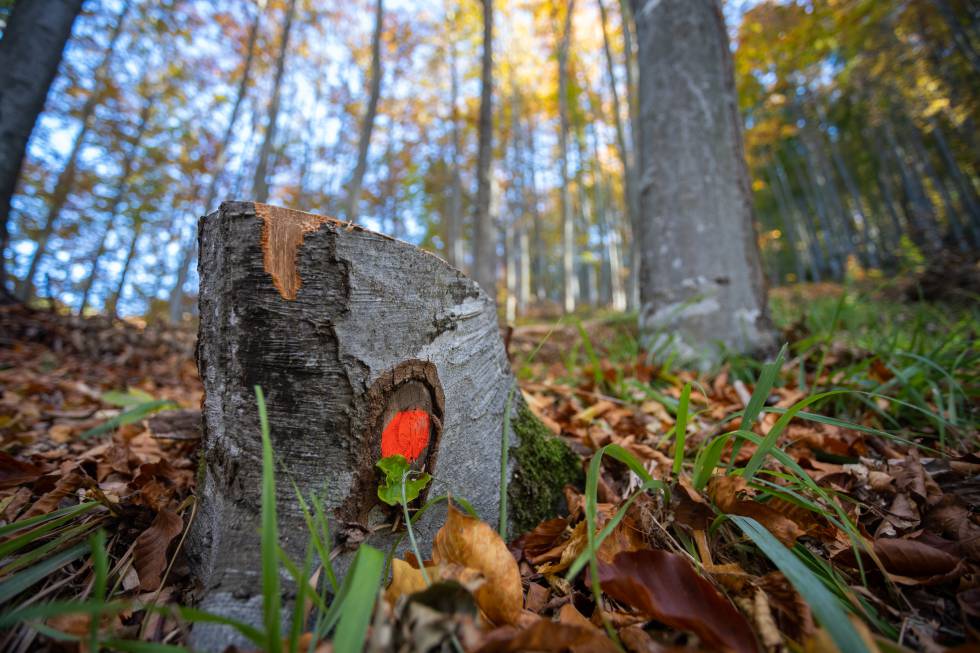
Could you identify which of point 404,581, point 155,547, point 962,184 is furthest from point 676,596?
point 962,184

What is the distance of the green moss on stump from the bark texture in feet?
15.4

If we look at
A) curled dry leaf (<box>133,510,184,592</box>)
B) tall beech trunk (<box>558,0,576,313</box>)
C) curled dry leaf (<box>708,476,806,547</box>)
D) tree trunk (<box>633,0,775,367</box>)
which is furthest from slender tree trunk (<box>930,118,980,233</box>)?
curled dry leaf (<box>133,510,184,592</box>)

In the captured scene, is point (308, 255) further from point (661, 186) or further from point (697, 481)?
point (661, 186)

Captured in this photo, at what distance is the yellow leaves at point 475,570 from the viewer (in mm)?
675

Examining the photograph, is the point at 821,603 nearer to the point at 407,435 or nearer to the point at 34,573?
the point at 407,435

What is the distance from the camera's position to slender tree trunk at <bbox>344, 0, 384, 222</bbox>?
6.73 meters

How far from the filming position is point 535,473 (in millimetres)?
1119

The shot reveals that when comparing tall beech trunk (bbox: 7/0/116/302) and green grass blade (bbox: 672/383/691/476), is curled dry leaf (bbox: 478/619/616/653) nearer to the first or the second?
green grass blade (bbox: 672/383/691/476)

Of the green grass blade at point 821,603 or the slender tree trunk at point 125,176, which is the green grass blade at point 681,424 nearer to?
the green grass blade at point 821,603

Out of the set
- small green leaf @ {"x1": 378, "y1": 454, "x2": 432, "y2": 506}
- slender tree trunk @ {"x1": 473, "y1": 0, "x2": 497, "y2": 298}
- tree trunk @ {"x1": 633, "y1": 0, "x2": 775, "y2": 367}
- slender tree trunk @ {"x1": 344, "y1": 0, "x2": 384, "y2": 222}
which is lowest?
small green leaf @ {"x1": 378, "y1": 454, "x2": 432, "y2": 506}

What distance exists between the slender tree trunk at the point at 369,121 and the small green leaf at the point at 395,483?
6.60m

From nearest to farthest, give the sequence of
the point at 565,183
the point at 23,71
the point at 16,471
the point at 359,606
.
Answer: the point at 359,606
the point at 16,471
the point at 23,71
the point at 565,183

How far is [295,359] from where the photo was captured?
752 millimetres

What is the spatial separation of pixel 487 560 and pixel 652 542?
41cm
